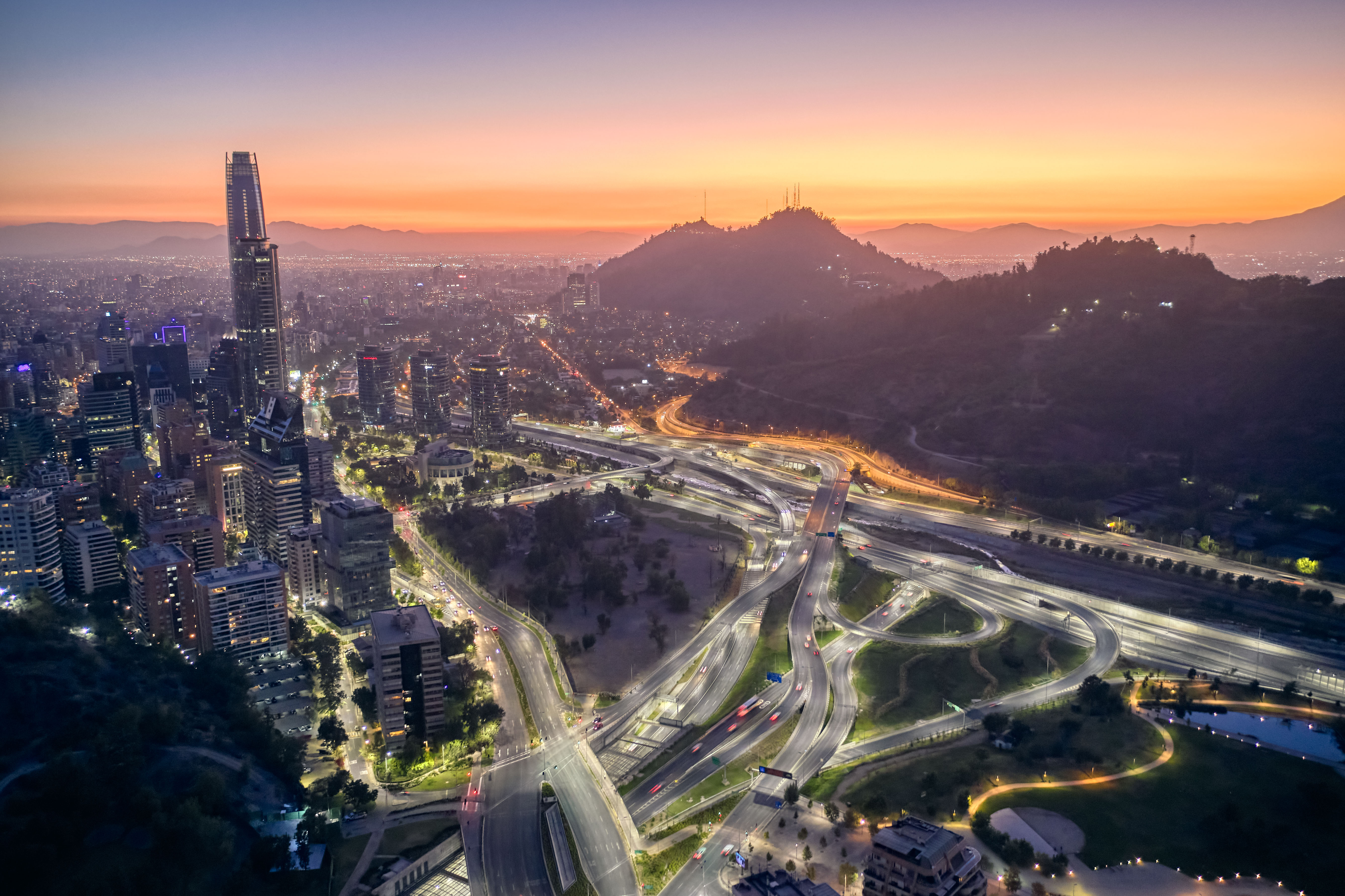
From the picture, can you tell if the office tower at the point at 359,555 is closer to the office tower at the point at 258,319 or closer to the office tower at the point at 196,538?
the office tower at the point at 196,538

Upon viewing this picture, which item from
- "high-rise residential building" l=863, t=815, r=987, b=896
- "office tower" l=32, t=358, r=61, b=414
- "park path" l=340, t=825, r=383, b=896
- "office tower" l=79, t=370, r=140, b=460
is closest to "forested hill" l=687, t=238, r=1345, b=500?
"high-rise residential building" l=863, t=815, r=987, b=896

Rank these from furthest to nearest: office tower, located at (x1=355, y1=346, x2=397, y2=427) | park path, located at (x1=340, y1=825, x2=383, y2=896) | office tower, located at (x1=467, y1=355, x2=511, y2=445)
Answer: office tower, located at (x1=355, y1=346, x2=397, y2=427) → office tower, located at (x1=467, y1=355, x2=511, y2=445) → park path, located at (x1=340, y1=825, x2=383, y2=896)

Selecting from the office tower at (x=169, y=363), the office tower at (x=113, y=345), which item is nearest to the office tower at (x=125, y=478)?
the office tower at (x=113, y=345)

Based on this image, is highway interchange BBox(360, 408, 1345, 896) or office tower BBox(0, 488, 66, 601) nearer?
highway interchange BBox(360, 408, 1345, 896)

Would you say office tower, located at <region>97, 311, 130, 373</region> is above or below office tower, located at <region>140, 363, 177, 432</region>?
above

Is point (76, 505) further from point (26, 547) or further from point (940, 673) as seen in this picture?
point (940, 673)

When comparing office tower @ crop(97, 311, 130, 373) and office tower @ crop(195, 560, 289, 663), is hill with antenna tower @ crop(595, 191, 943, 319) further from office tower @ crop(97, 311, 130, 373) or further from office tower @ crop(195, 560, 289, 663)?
office tower @ crop(195, 560, 289, 663)

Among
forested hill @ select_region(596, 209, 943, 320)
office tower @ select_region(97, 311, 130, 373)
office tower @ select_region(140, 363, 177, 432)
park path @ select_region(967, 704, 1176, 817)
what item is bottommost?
park path @ select_region(967, 704, 1176, 817)
